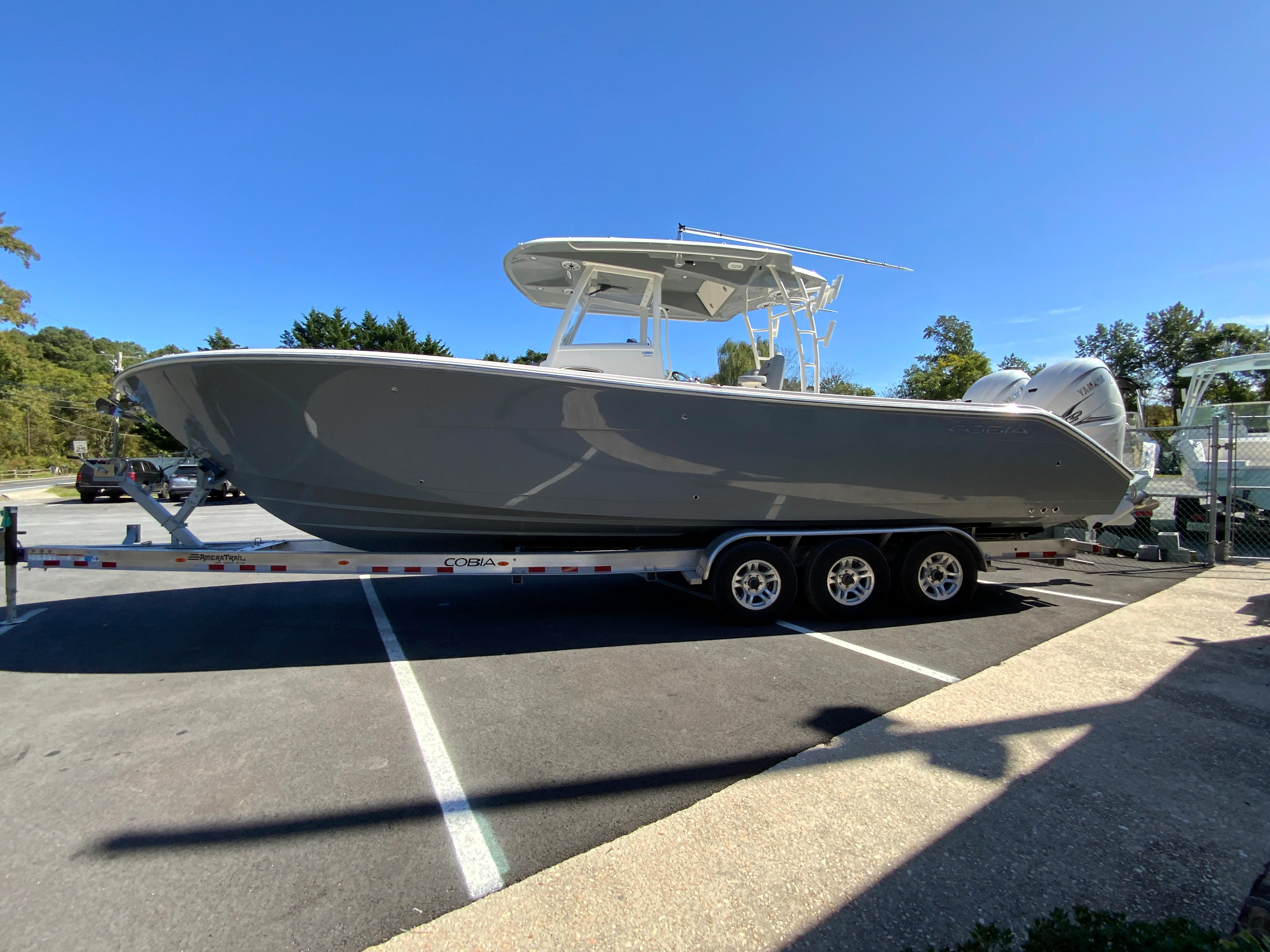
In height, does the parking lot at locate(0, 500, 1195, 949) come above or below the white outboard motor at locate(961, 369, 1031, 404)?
below

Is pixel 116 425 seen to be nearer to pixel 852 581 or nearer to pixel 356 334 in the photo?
pixel 852 581

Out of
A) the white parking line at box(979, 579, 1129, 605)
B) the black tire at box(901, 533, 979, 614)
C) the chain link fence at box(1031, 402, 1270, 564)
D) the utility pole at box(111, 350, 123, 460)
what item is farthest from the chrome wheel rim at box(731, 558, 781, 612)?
the utility pole at box(111, 350, 123, 460)

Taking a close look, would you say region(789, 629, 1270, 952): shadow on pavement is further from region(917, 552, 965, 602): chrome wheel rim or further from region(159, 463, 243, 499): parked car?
region(159, 463, 243, 499): parked car

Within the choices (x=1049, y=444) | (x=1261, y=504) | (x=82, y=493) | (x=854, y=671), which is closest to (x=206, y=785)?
(x=854, y=671)

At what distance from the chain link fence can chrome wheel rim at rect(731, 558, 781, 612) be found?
4432mm

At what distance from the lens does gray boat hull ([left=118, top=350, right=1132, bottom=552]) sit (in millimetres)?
4238

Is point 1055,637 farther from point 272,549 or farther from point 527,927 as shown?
point 272,549

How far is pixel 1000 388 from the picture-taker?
7398mm

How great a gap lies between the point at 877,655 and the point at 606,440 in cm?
249

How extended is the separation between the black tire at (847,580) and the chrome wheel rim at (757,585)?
0.31m

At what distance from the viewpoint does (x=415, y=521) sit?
4781 mm

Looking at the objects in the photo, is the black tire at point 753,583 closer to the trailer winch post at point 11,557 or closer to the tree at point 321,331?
the trailer winch post at point 11,557

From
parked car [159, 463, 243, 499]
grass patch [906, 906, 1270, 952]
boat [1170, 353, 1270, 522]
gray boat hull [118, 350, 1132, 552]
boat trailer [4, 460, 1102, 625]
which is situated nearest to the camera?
grass patch [906, 906, 1270, 952]

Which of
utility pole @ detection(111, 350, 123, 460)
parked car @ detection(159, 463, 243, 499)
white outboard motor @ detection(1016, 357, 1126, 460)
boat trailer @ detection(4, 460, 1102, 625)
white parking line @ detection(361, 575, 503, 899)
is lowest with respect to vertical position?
white parking line @ detection(361, 575, 503, 899)
